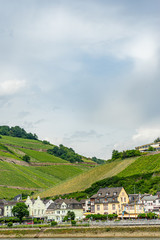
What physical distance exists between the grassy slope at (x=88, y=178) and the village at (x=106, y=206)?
32141mm

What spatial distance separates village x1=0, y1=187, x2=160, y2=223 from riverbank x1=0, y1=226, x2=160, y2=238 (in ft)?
33.4

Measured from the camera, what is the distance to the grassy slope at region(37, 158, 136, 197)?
156 meters

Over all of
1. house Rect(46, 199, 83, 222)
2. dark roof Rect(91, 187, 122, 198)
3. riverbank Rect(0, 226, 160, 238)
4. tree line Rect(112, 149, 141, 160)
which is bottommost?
riverbank Rect(0, 226, 160, 238)

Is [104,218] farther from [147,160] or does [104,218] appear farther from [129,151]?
[129,151]

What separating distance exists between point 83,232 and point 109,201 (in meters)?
23.7

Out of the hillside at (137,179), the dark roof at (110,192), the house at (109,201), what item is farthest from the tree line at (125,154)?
the house at (109,201)

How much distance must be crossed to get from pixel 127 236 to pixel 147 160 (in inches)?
3447

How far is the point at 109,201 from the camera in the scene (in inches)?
4090

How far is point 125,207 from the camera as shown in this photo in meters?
102

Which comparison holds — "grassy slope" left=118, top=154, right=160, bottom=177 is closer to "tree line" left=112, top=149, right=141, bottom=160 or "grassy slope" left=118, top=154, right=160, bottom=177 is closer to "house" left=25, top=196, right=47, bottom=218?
"tree line" left=112, top=149, right=141, bottom=160

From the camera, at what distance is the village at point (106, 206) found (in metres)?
99.7

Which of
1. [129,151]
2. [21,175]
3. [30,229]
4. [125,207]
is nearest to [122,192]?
[125,207]

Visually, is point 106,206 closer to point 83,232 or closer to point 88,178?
point 83,232

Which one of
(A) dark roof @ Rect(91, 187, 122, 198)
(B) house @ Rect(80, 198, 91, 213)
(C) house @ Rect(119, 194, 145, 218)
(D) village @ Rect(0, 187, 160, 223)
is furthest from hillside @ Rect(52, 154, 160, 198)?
(B) house @ Rect(80, 198, 91, 213)
